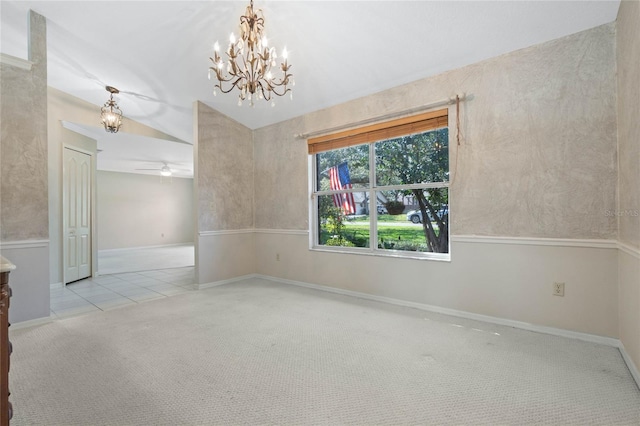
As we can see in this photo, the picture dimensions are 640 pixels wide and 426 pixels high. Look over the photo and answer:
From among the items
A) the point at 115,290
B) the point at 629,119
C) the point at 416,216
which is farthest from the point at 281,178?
the point at 629,119

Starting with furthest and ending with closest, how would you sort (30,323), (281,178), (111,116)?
1. (281,178)
2. (111,116)
3. (30,323)

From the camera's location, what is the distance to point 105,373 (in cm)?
201

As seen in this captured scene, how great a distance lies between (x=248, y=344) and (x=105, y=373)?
946 millimetres

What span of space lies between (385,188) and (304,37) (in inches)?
72.8

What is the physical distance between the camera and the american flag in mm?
4105

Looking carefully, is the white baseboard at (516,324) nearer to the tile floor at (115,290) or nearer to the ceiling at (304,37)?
the tile floor at (115,290)

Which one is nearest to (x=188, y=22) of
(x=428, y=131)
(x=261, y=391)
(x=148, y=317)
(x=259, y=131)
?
(x=259, y=131)

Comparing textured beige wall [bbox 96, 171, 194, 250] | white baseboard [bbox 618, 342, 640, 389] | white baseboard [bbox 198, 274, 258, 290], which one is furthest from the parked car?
textured beige wall [bbox 96, 171, 194, 250]

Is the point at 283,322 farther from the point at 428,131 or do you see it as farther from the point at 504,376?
the point at 428,131

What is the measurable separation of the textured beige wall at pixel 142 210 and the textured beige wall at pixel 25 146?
635cm

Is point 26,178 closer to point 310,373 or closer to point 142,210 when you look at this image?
point 310,373

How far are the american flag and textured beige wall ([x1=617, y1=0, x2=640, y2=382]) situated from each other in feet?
8.38

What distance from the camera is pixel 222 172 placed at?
464cm

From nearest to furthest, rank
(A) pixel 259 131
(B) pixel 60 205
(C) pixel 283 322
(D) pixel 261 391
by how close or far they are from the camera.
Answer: (D) pixel 261 391, (C) pixel 283 322, (B) pixel 60 205, (A) pixel 259 131
